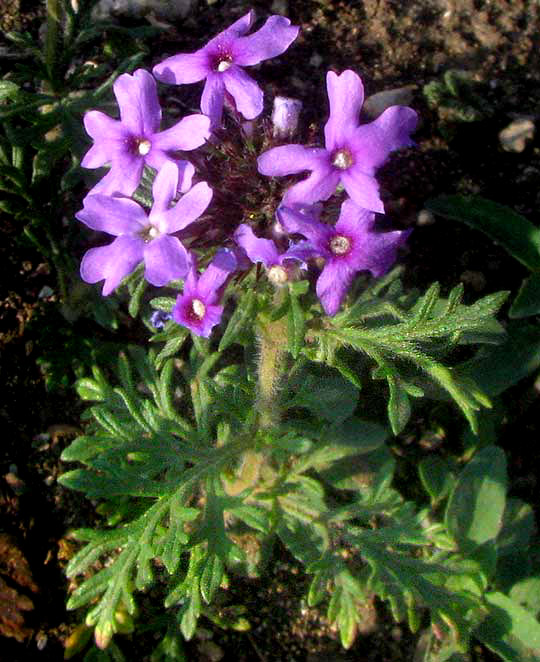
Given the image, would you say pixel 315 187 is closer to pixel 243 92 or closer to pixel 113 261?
pixel 243 92

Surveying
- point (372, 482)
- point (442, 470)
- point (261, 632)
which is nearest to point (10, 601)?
point (261, 632)

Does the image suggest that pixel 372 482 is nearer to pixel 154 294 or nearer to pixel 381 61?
pixel 154 294

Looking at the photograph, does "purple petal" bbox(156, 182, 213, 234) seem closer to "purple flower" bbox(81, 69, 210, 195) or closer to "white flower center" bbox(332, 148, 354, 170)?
"purple flower" bbox(81, 69, 210, 195)

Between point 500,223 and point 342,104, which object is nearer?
point 342,104

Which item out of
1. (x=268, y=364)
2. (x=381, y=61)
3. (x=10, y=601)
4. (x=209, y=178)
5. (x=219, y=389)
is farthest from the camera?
(x=381, y=61)

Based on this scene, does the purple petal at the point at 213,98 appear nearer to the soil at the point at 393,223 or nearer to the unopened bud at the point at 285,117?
the unopened bud at the point at 285,117

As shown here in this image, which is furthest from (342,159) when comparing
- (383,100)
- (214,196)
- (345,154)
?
(383,100)
